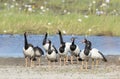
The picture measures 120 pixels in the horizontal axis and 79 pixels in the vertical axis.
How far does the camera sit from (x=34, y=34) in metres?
38.3

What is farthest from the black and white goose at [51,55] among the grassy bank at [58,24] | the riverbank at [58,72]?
the grassy bank at [58,24]

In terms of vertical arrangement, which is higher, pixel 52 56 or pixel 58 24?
pixel 52 56

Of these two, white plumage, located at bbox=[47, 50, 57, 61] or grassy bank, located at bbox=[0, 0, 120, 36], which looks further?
grassy bank, located at bbox=[0, 0, 120, 36]

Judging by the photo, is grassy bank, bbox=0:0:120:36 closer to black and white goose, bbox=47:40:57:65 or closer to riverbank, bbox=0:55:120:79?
riverbank, bbox=0:55:120:79

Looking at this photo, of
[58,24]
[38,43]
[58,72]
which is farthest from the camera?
[58,24]

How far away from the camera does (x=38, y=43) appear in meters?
32.8

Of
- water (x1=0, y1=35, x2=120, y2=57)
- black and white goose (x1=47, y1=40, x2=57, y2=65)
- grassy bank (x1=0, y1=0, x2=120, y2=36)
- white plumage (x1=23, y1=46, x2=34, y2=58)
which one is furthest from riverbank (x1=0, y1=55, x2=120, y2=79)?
grassy bank (x1=0, y1=0, x2=120, y2=36)

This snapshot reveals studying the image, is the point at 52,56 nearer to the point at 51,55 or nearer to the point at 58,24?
the point at 51,55

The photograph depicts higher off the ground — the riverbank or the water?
the riverbank

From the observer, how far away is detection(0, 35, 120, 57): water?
97.1 feet

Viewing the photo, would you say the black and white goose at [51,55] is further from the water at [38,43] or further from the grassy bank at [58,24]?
the grassy bank at [58,24]

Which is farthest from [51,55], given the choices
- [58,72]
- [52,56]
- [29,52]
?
[58,72]

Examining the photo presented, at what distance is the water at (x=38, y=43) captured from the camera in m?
29.6

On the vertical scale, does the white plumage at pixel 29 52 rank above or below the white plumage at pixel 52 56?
above
